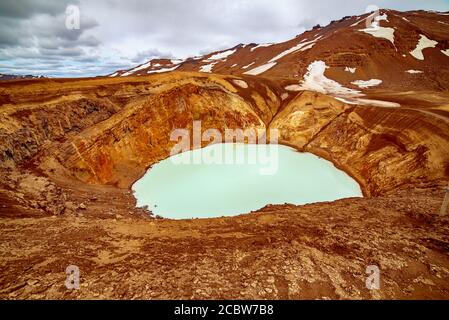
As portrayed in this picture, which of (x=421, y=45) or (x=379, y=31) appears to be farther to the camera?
(x=379, y=31)

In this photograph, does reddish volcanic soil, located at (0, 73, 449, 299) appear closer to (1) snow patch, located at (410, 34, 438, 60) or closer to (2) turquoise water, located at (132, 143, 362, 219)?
(2) turquoise water, located at (132, 143, 362, 219)

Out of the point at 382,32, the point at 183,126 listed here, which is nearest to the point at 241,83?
the point at 183,126

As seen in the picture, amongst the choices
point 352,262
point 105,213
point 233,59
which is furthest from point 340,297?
point 233,59

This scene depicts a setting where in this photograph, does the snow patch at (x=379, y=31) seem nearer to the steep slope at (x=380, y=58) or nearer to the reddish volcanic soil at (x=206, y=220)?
the steep slope at (x=380, y=58)

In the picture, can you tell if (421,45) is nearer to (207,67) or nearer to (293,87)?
(293,87)

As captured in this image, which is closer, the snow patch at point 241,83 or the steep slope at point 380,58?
the snow patch at point 241,83

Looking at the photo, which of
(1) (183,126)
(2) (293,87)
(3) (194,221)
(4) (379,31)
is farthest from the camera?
(4) (379,31)

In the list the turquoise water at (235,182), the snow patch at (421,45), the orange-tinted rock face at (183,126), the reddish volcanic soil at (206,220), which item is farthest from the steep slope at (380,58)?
the turquoise water at (235,182)

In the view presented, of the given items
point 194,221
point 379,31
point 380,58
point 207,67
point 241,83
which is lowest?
point 194,221
